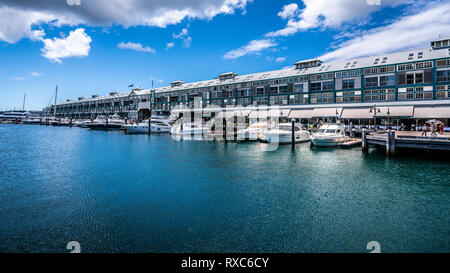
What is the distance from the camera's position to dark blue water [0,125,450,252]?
30.4ft

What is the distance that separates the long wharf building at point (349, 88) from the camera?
5203 centimetres

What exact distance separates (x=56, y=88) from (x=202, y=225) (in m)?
174

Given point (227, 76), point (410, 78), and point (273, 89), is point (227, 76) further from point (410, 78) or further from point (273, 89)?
point (410, 78)

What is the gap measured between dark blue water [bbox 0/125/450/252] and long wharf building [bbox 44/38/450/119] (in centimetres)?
3942

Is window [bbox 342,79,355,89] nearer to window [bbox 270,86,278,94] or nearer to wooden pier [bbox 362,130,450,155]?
window [bbox 270,86,278,94]

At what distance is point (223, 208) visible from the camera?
41.5ft

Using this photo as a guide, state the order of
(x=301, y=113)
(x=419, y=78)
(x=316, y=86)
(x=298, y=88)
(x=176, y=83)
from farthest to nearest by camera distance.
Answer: (x=176, y=83) → (x=298, y=88) → (x=316, y=86) → (x=301, y=113) → (x=419, y=78)

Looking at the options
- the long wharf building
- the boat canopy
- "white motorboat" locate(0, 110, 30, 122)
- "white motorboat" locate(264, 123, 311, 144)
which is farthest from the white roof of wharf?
"white motorboat" locate(0, 110, 30, 122)

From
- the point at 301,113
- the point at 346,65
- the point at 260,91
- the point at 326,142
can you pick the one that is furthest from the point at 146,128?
the point at 346,65

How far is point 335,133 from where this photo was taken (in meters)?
35.9

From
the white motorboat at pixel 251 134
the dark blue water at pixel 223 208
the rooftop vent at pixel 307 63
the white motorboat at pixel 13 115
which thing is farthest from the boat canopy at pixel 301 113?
the white motorboat at pixel 13 115

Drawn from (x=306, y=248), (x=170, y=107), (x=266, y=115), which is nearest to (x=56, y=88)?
(x=170, y=107)

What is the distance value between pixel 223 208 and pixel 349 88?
204ft
